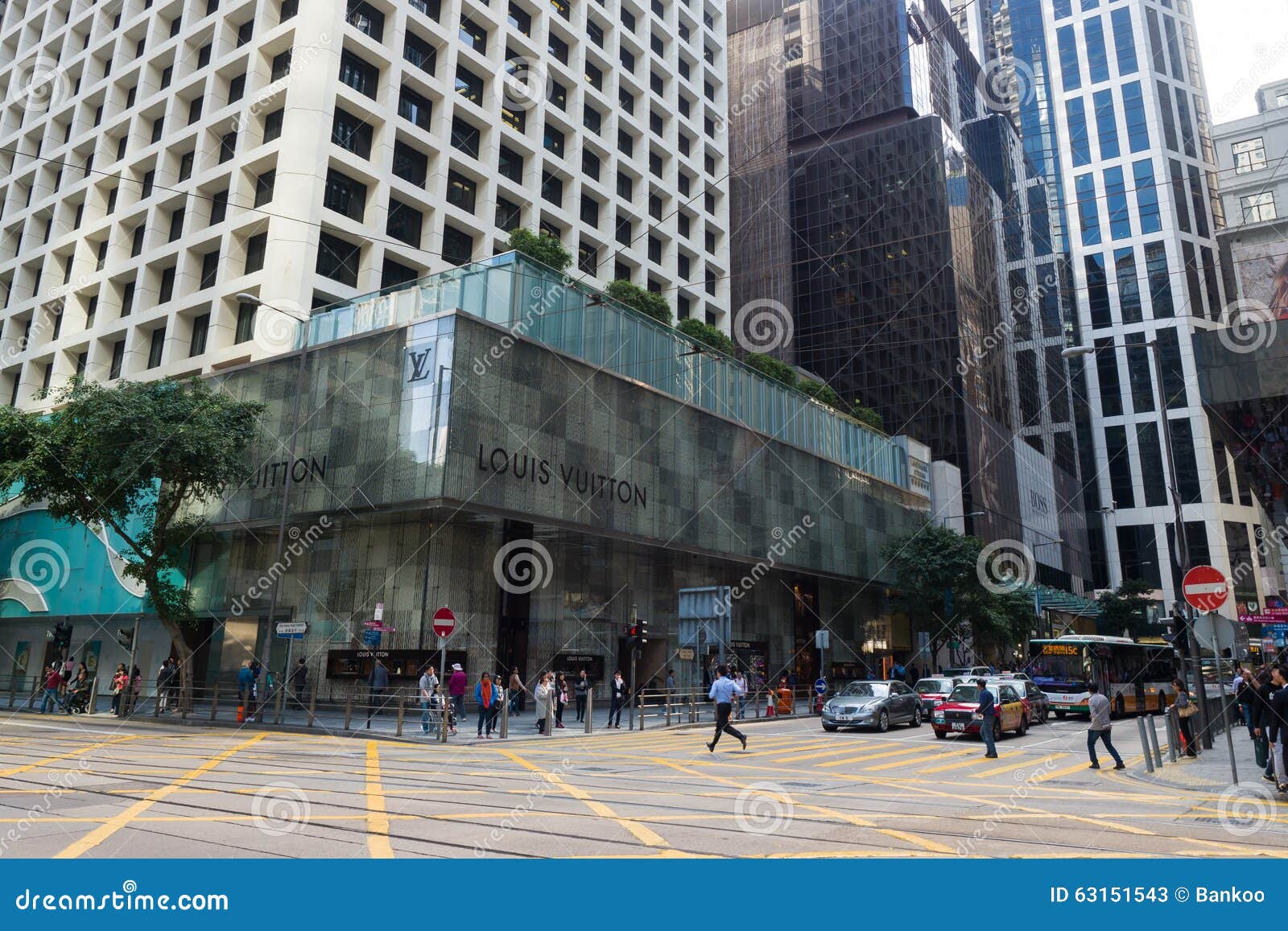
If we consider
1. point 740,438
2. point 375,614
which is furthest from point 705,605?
point 740,438

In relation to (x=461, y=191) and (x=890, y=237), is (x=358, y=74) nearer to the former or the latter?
(x=461, y=191)

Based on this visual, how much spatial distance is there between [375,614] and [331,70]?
22.9 m

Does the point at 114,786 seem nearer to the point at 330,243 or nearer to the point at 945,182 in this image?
the point at 330,243

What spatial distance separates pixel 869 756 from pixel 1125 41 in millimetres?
99335

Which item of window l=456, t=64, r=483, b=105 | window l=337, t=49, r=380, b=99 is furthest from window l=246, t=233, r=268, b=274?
window l=456, t=64, r=483, b=105

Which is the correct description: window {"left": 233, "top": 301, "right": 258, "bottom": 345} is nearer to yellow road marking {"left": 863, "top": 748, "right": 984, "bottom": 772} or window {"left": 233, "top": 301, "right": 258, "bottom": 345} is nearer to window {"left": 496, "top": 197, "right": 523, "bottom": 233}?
window {"left": 496, "top": 197, "right": 523, "bottom": 233}

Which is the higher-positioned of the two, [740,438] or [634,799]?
[740,438]

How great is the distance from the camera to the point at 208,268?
3622 cm

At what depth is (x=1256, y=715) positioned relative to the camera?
524 inches

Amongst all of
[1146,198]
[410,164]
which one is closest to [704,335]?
[410,164]

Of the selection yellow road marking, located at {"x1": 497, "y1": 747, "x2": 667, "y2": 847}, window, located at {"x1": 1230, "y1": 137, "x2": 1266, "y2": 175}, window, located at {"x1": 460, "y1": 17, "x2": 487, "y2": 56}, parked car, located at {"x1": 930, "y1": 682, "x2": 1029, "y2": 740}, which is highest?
window, located at {"x1": 1230, "y1": 137, "x2": 1266, "y2": 175}

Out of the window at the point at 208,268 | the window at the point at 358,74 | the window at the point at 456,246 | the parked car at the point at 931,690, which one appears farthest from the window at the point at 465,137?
the parked car at the point at 931,690

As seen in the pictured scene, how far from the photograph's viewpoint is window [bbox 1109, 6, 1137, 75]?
89.1 metres

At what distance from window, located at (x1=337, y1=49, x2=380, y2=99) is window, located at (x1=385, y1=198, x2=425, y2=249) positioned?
15.3 ft
